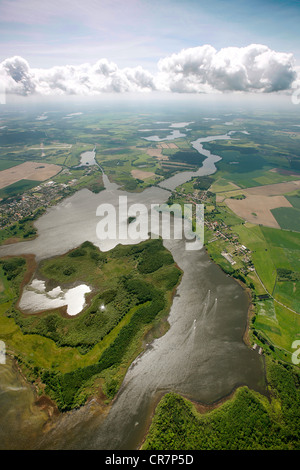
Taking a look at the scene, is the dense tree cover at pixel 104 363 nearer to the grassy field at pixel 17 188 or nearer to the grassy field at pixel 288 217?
the grassy field at pixel 288 217

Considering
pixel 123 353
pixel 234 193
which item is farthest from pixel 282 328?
pixel 234 193

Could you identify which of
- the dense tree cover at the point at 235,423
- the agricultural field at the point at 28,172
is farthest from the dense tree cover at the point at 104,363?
the agricultural field at the point at 28,172

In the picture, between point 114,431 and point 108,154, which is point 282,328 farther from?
point 108,154

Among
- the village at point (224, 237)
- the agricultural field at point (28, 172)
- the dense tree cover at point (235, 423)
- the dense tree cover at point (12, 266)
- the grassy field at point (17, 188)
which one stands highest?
the agricultural field at point (28, 172)

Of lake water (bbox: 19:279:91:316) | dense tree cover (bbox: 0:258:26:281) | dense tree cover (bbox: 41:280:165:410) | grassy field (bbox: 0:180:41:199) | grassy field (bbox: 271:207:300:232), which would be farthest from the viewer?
grassy field (bbox: 0:180:41:199)

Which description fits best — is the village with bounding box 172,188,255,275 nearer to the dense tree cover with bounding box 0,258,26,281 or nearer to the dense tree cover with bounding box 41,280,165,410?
the dense tree cover with bounding box 41,280,165,410

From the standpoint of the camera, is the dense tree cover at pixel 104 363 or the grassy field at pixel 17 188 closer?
the dense tree cover at pixel 104 363

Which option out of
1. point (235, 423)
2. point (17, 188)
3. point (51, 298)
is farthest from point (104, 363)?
point (17, 188)

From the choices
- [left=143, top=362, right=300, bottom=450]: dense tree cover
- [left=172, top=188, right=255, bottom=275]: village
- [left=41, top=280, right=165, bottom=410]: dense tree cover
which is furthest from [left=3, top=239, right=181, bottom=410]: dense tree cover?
[left=172, top=188, right=255, bottom=275]: village
